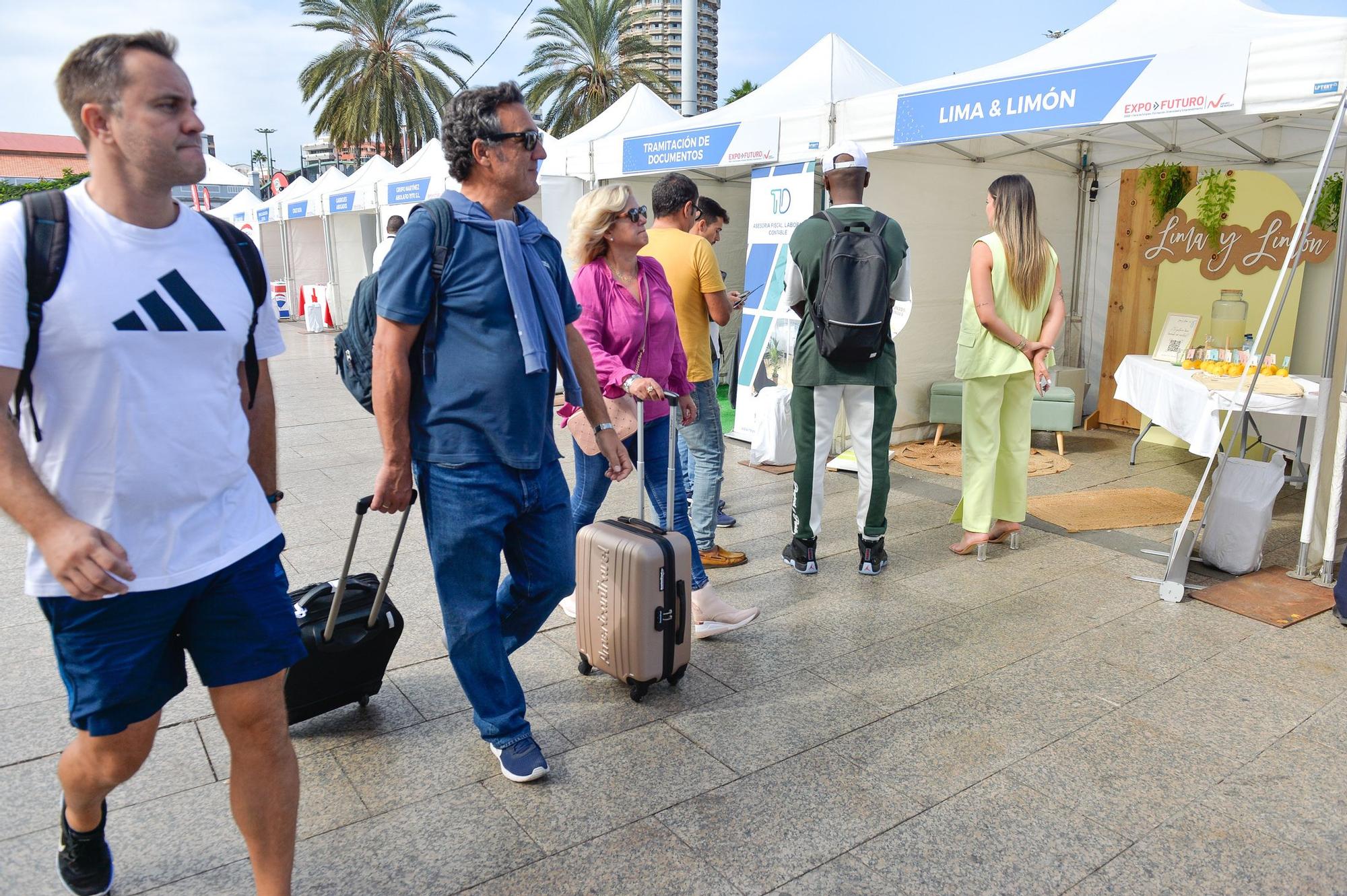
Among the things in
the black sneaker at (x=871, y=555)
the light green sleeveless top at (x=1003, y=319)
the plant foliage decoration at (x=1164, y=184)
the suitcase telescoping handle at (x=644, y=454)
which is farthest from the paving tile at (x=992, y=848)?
the plant foliage decoration at (x=1164, y=184)

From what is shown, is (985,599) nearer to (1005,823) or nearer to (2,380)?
(1005,823)

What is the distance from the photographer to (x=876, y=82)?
730 centimetres

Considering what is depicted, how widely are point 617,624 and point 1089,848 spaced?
4.84 ft

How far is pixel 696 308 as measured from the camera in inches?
173

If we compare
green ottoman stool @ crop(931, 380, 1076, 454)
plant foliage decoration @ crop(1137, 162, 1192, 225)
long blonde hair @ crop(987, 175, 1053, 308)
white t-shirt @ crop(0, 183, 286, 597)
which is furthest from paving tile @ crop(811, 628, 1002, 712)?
plant foliage decoration @ crop(1137, 162, 1192, 225)

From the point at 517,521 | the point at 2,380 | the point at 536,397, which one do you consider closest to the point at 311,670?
the point at 517,521

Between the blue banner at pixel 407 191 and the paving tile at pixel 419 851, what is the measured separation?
36.2ft

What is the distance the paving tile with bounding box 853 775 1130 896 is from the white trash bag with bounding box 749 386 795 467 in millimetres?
4062

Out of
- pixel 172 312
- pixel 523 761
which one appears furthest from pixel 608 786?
pixel 172 312

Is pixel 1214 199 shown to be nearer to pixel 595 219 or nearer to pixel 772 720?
pixel 595 219

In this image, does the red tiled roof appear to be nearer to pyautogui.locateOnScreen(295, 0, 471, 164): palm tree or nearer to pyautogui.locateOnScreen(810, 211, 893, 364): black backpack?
pyautogui.locateOnScreen(295, 0, 471, 164): palm tree

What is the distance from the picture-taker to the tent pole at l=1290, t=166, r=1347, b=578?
13.8ft

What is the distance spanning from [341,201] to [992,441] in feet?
45.1

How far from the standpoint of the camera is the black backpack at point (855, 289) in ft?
13.6
